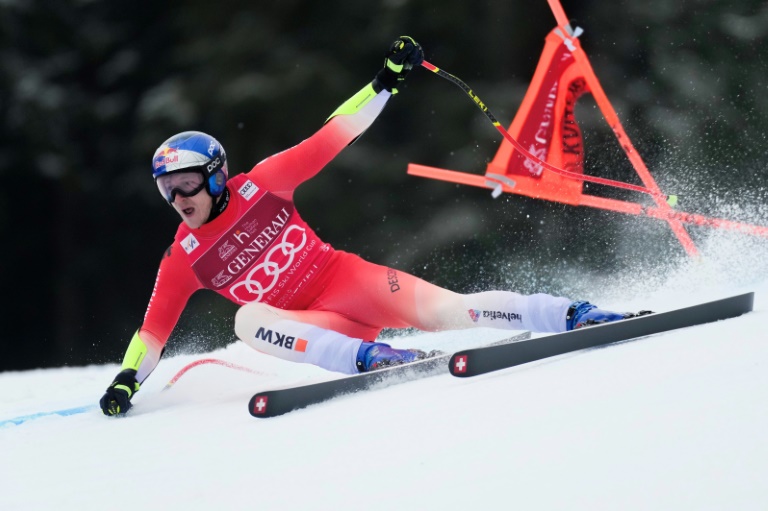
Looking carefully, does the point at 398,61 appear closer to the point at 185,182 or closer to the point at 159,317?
the point at 185,182

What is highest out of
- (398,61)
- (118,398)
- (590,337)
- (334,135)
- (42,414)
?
(398,61)

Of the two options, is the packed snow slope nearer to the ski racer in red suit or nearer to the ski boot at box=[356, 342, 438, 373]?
the ski boot at box=[356, 342, 438, 373]

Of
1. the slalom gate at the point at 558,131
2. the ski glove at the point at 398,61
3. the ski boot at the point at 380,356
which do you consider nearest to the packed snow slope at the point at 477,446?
the ski boot at the point at 380,356

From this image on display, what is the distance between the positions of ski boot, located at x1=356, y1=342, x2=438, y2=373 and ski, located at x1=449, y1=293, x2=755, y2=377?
0.27 meters

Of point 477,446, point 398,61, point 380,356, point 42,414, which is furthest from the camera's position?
point 42,414

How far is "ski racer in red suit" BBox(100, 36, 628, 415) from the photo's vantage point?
2709mm

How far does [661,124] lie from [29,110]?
12.8 feet

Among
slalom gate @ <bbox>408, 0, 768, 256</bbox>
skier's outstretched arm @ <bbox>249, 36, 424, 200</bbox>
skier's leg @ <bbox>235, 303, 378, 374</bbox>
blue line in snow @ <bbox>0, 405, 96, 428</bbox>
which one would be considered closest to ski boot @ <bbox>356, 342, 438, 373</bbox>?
skier's leg @ <bbox>235, 303, 378, 374</bbox>

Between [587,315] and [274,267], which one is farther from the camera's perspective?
[274,267]

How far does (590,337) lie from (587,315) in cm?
18

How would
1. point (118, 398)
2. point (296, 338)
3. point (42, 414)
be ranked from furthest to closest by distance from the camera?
point (42, 414)
point (118, 398)
point (296, 338)

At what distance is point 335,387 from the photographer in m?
2.26

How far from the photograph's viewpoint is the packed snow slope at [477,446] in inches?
50.6

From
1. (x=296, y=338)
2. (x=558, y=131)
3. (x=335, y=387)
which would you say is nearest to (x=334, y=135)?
(x=296, y=338)
